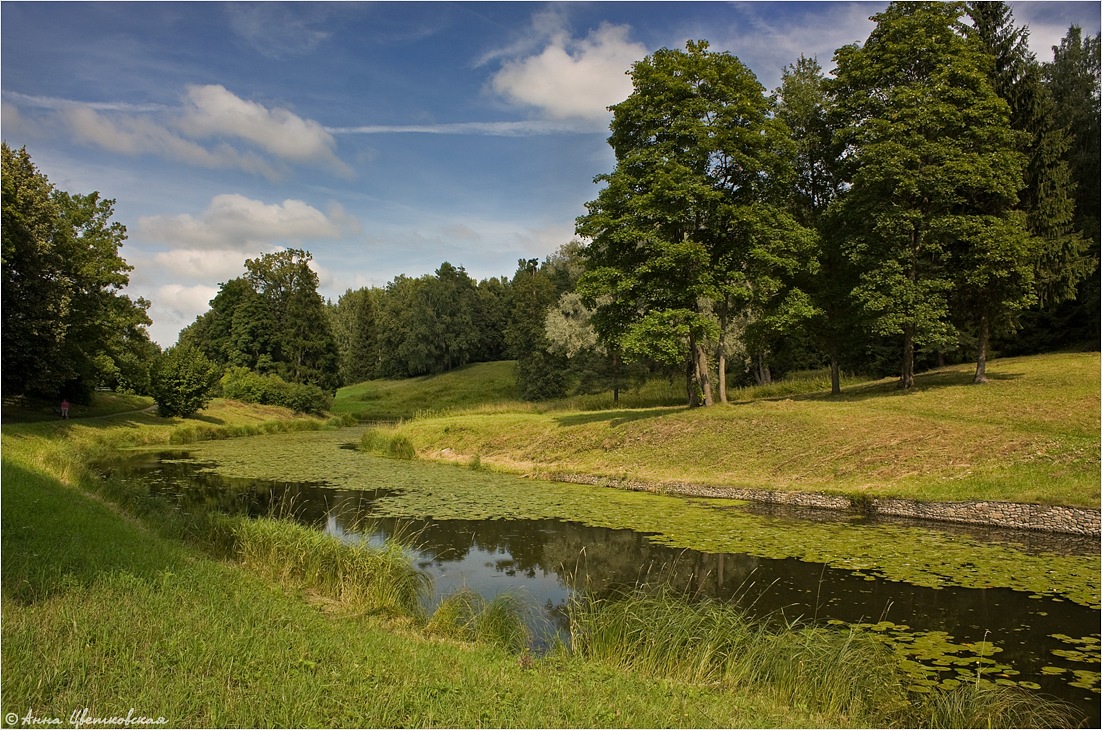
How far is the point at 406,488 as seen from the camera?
2223 centimetres

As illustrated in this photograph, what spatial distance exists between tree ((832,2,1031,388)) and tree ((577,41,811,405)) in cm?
314

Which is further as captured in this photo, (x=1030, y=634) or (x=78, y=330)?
(x=78, y=330)

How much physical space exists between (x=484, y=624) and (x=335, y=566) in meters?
3.57

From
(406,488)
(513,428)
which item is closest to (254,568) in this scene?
(406,488)

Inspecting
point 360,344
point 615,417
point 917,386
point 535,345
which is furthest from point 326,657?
point 360,344

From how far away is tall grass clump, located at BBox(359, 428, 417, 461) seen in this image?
32.0 m

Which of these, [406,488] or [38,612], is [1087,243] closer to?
[406,488]

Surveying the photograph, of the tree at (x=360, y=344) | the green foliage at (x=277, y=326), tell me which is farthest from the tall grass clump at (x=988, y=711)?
the tree at (x=360, y=344)

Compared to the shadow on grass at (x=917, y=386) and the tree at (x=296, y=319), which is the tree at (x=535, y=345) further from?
the shadow on grass at (x=917, y=386)

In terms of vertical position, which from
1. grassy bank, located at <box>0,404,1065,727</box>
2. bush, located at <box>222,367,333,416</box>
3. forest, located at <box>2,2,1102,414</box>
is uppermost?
forest, located at <box>2,2,1102,414</box>

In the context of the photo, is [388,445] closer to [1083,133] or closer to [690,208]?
[690,208]

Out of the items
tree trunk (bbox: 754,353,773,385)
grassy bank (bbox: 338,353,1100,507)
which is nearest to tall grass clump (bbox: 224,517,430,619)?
grassy bank (bbox: 338,353,1100,507)

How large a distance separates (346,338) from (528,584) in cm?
11253

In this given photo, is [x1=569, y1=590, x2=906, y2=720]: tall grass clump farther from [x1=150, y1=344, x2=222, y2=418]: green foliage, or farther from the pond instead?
[x1=150, y1=344, x2=222, y2=418]: green foliage
